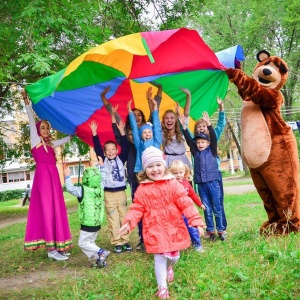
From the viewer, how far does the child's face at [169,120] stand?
567 cm

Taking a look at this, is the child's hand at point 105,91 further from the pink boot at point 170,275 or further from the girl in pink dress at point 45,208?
the pink boot at point 170,275

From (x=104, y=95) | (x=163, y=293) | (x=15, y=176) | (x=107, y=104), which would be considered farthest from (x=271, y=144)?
(x=15, y=176)

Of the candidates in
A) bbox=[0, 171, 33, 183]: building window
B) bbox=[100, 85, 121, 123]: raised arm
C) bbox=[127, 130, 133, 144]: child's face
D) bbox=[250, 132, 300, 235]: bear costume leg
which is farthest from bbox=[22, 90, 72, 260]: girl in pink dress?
bbox=[0, 171, 33, 183]: building window

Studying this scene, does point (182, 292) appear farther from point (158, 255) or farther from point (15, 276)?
point (15, 276)

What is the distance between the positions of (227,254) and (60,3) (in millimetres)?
3706

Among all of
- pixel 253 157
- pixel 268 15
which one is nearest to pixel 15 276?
pixel 253 157

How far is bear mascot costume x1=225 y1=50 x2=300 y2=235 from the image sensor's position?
15.8 ft

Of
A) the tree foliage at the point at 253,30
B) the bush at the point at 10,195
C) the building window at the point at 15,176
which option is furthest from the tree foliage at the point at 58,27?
the building window at the point at 15,176

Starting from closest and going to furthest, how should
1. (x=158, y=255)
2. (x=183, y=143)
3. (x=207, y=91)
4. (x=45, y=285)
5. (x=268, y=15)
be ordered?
(x=158, y=255)
(x=45, y=285)
(x=183, y=143)
(x=207, y=91)
(x=268, y=15)

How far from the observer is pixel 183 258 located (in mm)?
4500

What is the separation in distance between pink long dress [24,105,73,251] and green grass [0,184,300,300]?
0.86 ft

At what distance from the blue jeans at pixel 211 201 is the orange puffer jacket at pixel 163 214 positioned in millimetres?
1945

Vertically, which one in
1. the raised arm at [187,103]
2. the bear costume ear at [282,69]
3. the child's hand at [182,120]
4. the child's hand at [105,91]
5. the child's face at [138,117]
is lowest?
the child's hand at [182,120]

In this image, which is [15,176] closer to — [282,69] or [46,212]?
[46,212]
